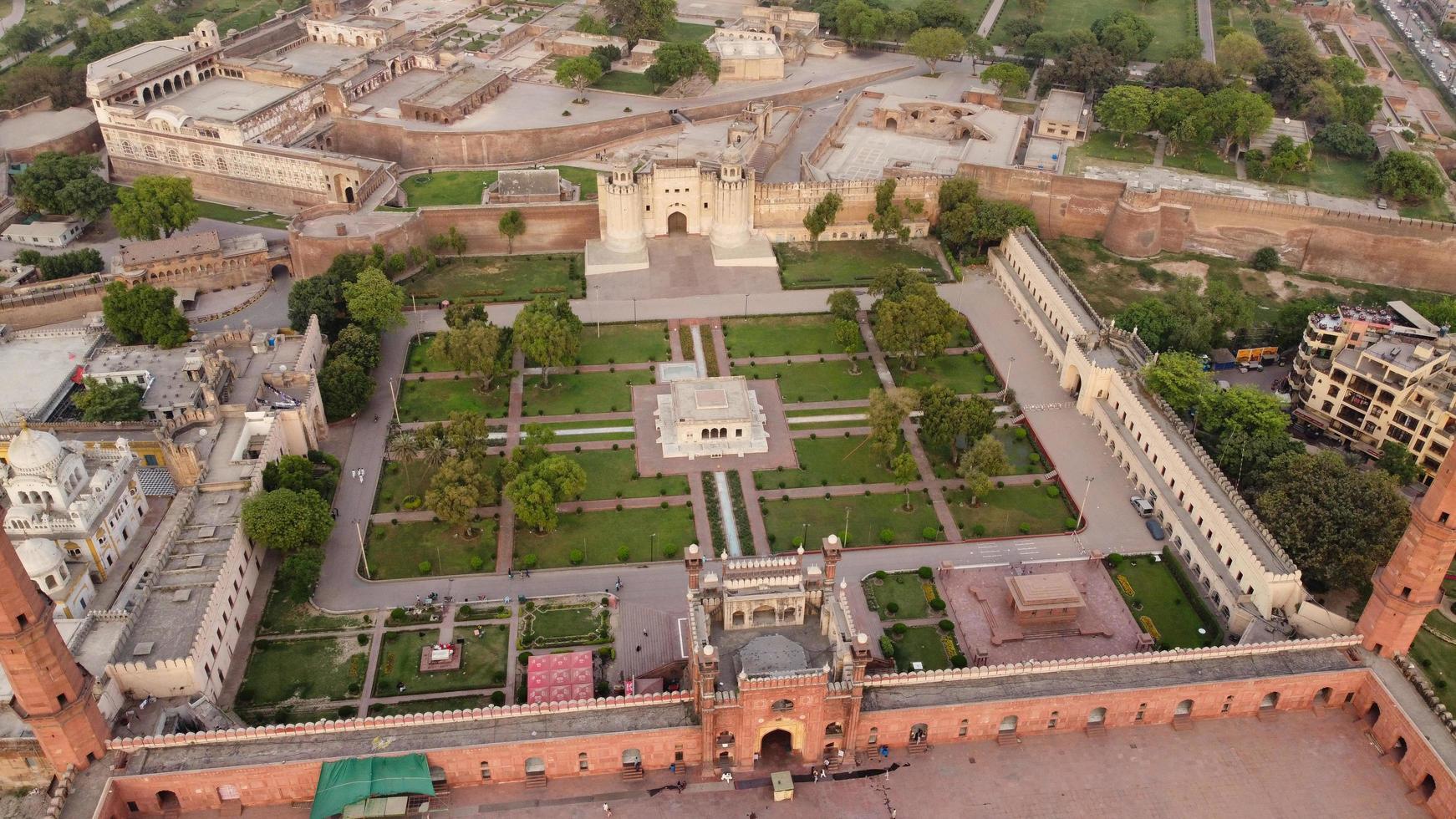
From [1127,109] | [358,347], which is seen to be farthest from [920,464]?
[1127,109]

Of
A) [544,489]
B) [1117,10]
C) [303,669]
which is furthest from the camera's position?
[1117,10]

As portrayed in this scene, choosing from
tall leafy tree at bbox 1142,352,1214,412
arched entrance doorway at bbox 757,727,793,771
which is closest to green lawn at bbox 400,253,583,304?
tall leafy tree at bbox 1142,352,1214,412

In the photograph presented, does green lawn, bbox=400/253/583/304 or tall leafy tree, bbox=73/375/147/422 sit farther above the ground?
tall leafy tree, bbox=73/375/147/422

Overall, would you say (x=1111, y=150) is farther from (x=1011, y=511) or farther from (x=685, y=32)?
(x=685, y=32)

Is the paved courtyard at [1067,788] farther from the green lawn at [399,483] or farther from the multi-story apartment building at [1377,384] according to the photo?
the multi-story apartment building at [1377,384]

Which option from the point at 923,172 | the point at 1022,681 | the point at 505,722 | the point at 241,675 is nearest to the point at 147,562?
the point at 241,675

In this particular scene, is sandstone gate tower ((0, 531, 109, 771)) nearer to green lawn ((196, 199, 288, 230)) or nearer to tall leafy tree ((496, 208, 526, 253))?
tall leafy tree ((496, 208, 526, 253))
